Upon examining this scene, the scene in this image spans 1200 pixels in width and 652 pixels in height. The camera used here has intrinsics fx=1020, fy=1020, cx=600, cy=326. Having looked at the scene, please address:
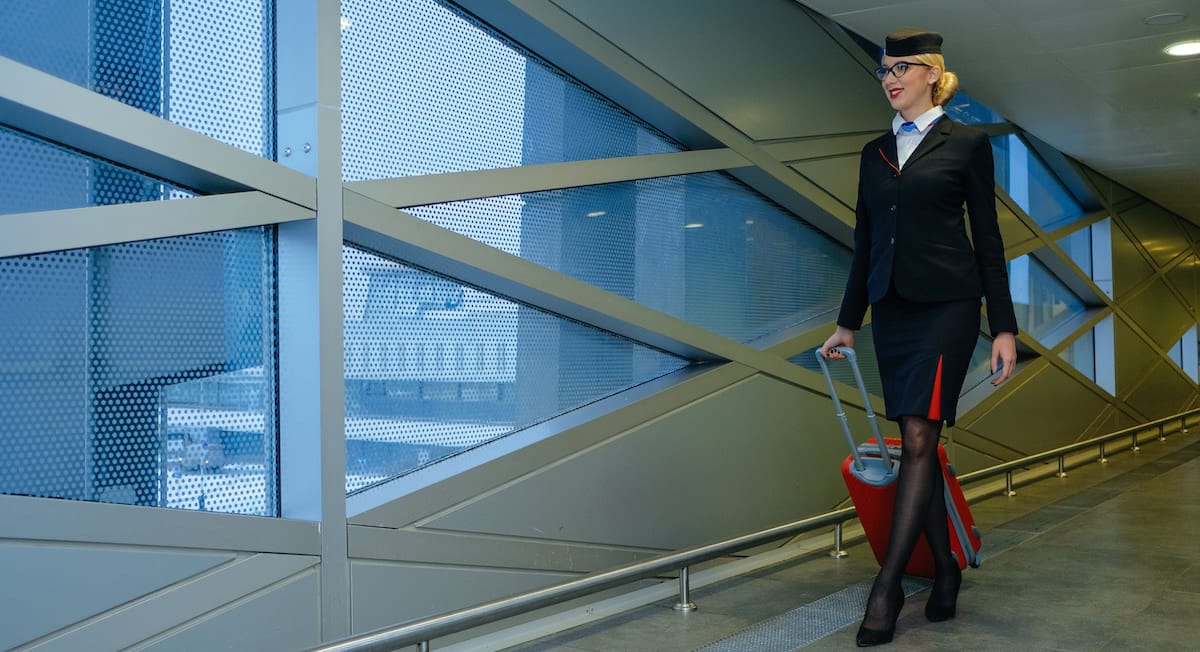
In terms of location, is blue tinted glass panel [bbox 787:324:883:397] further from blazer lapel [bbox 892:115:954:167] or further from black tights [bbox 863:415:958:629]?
blazer lapel [bbox 892:115:954:167]

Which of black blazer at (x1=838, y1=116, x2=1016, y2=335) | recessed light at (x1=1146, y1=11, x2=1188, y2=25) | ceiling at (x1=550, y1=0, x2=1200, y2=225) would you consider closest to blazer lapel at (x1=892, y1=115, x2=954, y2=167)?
black blazer at (x1=838, y1=116, x2=1016, y2=335)

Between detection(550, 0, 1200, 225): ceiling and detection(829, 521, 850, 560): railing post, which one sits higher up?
detection(550, 0, 1200, 225): ceiling

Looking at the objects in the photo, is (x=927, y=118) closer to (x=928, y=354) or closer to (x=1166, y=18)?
(x=928, y=354)

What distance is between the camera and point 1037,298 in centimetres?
855

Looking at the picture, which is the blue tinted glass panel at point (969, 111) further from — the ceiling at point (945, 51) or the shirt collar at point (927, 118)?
the shirt collar at point (927, 118)

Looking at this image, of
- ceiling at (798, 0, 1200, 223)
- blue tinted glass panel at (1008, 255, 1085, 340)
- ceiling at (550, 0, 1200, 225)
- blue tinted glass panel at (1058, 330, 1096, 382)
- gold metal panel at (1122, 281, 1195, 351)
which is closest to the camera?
ceiling at (550, 0, 1200, 225)

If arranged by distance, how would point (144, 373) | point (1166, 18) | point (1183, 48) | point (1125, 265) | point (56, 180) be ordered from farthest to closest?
point (1125, 265), point (1183, 48), point (1166, 18), point (144, 373), point (56, 180)

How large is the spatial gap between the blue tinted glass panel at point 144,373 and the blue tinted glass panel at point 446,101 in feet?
1.65

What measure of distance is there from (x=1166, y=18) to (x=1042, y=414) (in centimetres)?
369

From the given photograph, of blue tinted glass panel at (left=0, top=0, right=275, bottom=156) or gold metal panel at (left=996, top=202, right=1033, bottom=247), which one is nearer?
blue tinted glass panel at (left=0, top=0, right=275, bottom=156)

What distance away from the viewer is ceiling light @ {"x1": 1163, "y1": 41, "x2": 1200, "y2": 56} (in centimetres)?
543

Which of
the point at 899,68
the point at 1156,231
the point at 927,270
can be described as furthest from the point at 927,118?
the point at 1156,231

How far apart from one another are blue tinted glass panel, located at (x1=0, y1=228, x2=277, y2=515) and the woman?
1.75m

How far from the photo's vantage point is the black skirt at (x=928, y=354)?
9.49 feet
